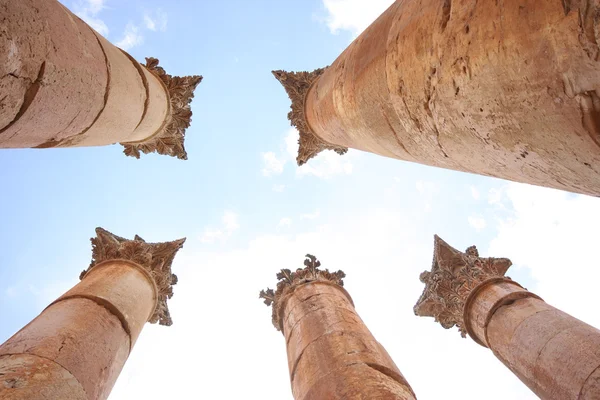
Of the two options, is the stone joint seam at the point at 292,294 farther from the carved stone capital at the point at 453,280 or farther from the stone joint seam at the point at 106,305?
the stone joint seam at the point at 106,305

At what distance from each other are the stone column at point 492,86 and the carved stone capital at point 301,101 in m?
6.20

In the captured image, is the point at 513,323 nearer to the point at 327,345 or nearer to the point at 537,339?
the point at 537,339

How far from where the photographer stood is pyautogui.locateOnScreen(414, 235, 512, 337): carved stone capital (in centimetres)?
971

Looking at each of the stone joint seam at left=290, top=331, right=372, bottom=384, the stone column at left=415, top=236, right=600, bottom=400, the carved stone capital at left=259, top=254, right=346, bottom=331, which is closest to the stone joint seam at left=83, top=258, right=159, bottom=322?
the carved stone capital at left=259, top=254, right=346, bottom=331

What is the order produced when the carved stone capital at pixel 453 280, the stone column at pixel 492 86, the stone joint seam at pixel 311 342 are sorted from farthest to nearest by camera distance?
the carved stone capital at pixel 453 280 < the stone joint seam at pixel 311 342 < the stone column at pixel 492 86

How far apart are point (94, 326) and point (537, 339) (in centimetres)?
741

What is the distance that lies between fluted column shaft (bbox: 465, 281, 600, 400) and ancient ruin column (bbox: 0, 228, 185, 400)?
6830 mm

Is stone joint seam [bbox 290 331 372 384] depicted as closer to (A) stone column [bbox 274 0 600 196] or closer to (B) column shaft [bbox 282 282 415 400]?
(B) column shaft [bbox 282 282 415 400]

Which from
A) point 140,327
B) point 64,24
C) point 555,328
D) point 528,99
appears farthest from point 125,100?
point 555,328

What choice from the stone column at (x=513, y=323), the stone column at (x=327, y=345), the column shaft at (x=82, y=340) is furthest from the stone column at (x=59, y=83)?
the stone column at (x=513, y=323)

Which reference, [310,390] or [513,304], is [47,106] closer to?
[310,390]

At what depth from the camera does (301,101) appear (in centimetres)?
1244

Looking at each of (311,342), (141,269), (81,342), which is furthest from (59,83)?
(141,269)

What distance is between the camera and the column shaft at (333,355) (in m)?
5.18
